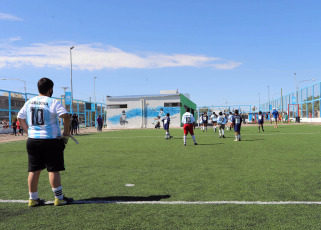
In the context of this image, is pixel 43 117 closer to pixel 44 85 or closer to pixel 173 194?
pixel 44 85

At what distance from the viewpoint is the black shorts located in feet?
13.5

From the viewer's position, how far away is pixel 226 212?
12.4 ft

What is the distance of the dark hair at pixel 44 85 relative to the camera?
4.27 metres

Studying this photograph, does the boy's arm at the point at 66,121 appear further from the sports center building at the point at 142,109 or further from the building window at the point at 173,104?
the building window at the point at 173,104

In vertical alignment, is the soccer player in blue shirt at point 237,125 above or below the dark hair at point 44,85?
below

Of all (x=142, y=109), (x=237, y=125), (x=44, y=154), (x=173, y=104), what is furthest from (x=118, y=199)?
(x=142, y=109)

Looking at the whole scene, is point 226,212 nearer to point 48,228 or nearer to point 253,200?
point 253,200

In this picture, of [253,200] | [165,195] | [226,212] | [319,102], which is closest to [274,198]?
[253,200]

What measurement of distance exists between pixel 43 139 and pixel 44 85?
83cm

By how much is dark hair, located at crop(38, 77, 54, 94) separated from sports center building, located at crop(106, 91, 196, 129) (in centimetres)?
3659

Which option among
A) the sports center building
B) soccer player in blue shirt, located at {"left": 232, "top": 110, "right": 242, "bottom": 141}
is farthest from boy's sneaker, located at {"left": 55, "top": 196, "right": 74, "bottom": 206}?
the sports center building

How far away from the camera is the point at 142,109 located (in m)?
42.7

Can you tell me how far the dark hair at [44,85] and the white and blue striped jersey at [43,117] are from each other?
14 centimetres

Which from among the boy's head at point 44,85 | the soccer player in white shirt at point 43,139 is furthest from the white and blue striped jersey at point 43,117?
the boy's head at point 44,85
